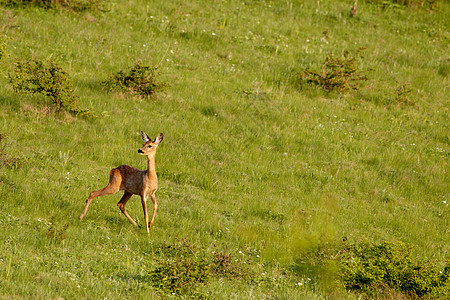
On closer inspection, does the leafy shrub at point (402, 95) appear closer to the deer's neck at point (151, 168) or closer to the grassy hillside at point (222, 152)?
the grassy hillside at point (222, 152)

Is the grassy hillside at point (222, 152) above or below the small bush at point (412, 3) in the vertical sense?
below

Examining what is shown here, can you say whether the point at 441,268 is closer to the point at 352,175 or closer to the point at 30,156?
the point at 352,175

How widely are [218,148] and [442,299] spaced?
6.68 m

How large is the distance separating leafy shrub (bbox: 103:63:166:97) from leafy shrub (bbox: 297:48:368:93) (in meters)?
5.41

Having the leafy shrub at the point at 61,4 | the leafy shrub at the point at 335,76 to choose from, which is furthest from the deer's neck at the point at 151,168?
the leafy shrub at the point at 61,4

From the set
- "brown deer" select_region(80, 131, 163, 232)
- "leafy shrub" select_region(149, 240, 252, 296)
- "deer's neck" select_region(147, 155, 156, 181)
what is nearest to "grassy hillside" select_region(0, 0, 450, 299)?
"leafy shrub" select_region(149, 240, 252, 296)

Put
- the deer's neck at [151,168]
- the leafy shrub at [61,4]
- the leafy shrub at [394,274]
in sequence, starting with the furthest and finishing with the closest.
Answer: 1. the leafy shrub at [61,4]
2. the deer's neck at [151,168]
3. the leafy shrub at [394,274]

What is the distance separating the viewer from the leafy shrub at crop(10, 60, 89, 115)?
1459cm

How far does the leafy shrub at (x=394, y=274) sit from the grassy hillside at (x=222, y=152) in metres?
0.28

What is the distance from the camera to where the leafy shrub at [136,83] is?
1659cm

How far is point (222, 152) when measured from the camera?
569 inches

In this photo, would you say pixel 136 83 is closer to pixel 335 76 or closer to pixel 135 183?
pixel 335 76

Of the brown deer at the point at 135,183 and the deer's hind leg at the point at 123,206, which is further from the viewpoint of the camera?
the deer's hind leg at the point at 123,206

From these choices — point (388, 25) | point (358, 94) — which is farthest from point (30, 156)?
point (388, 25)
